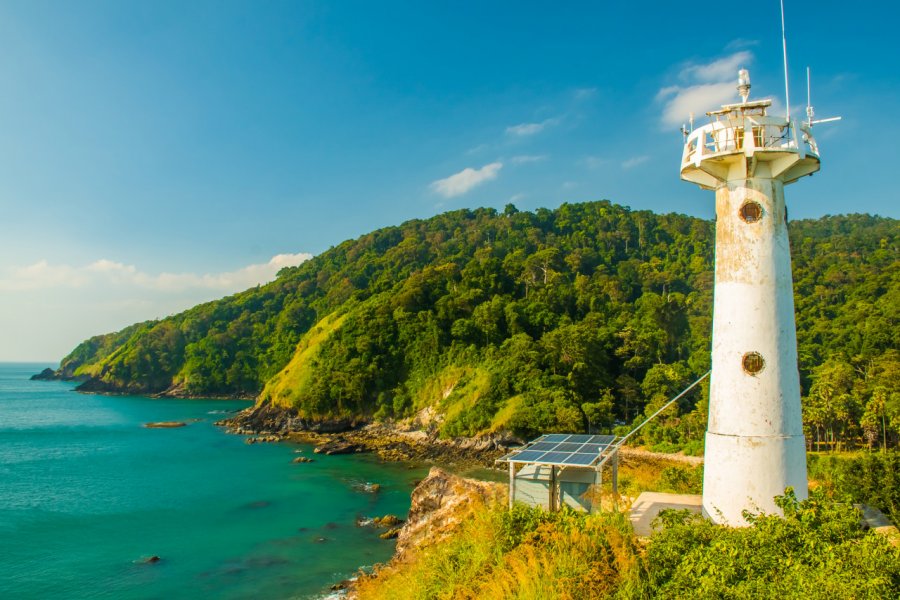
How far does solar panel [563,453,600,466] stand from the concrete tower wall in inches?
81.4

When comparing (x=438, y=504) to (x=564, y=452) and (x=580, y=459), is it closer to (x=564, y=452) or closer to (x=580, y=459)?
(x=564, y=452)

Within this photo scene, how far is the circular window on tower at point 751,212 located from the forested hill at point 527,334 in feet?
104

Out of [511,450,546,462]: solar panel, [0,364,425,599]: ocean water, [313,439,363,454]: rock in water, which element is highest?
[511,450,546,462]: solar panel

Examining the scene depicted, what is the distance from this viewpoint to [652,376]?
45.5m

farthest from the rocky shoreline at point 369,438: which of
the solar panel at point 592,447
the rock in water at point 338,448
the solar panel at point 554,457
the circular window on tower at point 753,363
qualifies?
the circular window on tower at point 753,363

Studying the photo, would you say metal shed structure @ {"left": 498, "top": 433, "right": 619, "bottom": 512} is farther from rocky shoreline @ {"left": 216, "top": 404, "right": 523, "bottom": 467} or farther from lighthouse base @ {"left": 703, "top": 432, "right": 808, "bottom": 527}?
rocky shoreline @ {"left": 216, "top": 404, "right": 523, "bottom": 467}

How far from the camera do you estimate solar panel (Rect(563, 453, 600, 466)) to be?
10.1 meters

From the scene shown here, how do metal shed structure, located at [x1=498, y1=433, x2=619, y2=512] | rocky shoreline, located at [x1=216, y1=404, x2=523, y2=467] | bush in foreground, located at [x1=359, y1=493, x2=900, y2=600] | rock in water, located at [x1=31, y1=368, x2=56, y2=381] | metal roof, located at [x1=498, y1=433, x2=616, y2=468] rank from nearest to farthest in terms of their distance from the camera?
bush in foreground, located at [x1=359, y1=493, x2=900, y2=600], metal roof, located at [x1=498, y1=433, x2=616, y2=468], metal shed structure, located at [x1=498, y1=433, x2=619, y2=512], rocky shoreline, located at [x1=216, y1=404, x2=523, y2=467], rock in water, located at [x1=31, y1=368, x2=56, y2=381]

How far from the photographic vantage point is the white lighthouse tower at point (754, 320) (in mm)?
8805

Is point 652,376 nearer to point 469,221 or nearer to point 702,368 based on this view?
point 702,368

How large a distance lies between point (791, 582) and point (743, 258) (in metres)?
5.00

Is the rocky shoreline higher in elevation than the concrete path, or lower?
lower

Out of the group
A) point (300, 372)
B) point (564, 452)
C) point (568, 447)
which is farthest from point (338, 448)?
point (564, 452)

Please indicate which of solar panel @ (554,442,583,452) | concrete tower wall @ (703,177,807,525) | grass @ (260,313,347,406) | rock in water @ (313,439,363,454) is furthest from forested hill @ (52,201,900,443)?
concrete tower wall @ (703,177,807,525)
